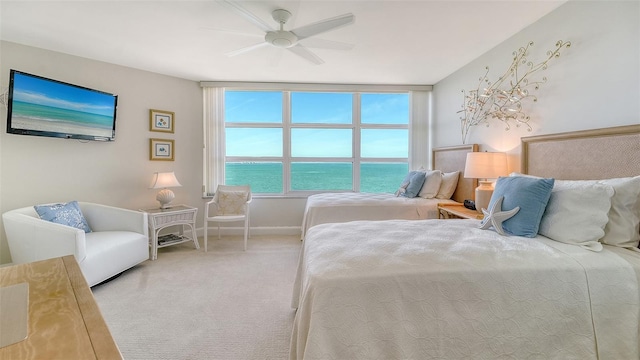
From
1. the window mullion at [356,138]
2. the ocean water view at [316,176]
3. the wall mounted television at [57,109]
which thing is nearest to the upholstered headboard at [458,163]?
the ocean water view at [316,176]

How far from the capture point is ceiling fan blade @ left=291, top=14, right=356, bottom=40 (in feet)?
6.44

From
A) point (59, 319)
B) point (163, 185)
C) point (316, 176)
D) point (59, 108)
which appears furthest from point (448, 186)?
point (59, 108)

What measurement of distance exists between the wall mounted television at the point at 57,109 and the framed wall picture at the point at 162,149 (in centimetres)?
51

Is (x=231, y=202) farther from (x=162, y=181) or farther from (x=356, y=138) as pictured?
(x=356, y=138)

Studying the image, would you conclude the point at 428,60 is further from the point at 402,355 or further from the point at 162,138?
the point at 162,138

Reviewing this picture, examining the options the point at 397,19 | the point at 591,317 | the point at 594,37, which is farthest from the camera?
the point at 397,19

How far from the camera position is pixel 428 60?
3.38m

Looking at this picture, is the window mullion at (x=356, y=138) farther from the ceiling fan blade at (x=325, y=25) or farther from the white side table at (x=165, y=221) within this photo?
the white side table at (x=165, y=221)

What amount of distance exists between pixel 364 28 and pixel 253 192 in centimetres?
309

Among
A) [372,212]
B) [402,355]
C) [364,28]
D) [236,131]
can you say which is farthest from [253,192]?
[402,355]

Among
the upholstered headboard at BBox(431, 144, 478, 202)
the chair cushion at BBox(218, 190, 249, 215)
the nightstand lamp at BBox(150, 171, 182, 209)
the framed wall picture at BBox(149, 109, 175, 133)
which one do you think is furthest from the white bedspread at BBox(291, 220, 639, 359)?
the framed wall picture at BBox(149, 109, 175, 133)

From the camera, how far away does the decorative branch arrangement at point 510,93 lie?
2477 millimetres

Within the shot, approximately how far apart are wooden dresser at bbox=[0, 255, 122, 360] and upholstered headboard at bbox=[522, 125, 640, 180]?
110 inches

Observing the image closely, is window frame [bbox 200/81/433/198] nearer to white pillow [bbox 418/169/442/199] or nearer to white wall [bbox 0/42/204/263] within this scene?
white wall [bbox 0/42/204/263]
